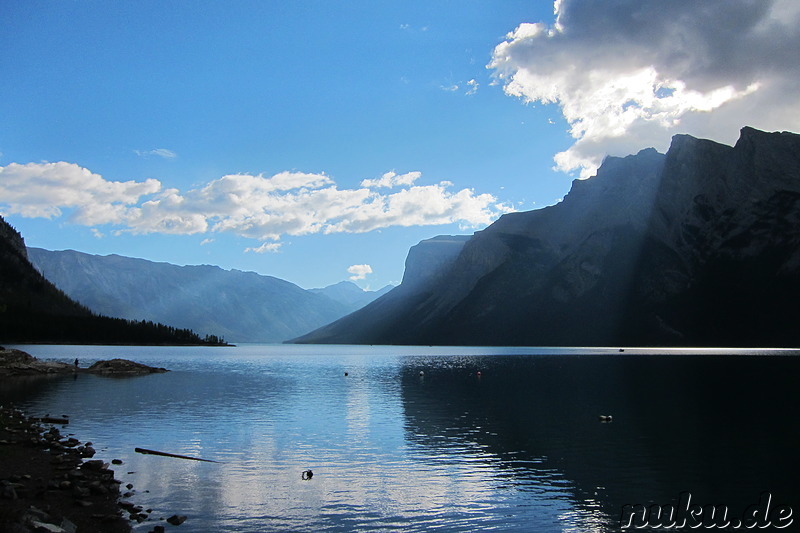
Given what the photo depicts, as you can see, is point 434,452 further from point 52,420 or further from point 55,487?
point 52,420

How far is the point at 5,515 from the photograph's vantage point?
2378cm

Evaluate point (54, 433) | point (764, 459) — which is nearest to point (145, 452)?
point (54, 433)

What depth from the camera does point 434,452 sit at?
158 ft

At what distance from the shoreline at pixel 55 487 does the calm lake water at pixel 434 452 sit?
1853mm

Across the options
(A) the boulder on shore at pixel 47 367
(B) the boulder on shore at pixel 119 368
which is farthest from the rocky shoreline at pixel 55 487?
(B) the boulder on shore at pixel 119 368

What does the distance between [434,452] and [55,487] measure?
1073 inches

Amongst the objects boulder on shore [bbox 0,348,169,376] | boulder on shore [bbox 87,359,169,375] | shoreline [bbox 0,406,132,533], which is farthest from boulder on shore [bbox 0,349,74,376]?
shoreline [bbox 0,406,132,533]

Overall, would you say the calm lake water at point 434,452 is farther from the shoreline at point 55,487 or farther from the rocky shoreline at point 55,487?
the shoreline at point 55,487

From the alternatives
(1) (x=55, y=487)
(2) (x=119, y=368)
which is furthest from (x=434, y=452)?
(2) (x=119, y=368)

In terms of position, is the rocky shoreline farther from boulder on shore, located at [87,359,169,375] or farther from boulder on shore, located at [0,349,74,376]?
boulder on shore, located at [87,359,169,375]

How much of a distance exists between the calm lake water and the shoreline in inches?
72.9

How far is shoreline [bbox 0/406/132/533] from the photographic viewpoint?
975 inches

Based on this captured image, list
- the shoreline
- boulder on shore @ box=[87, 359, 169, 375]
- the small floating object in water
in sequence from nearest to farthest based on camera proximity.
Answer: the shoreline
the small floating object in water
boulder on shore @ box=[87, 359, 169, 375]

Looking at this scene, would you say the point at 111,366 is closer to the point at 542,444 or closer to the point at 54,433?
the point at 54,433
